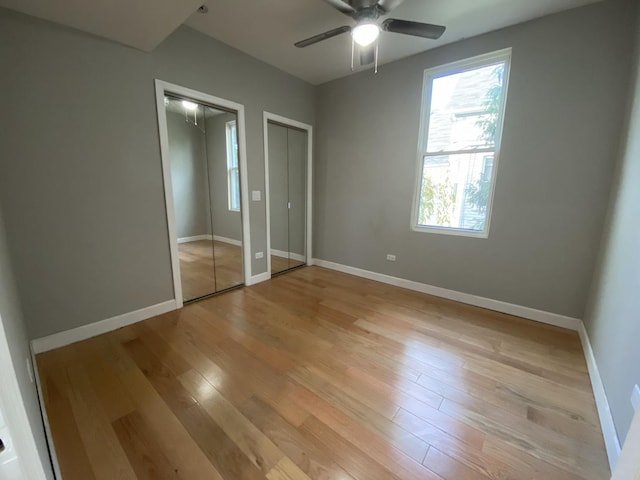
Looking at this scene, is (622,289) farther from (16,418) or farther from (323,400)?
(16,418)

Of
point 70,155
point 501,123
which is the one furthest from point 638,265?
point 70,155

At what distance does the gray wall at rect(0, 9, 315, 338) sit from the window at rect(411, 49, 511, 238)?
8.29 feet

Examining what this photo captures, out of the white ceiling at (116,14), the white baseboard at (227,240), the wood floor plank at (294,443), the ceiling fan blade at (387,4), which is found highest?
the ceiling fan blade at (387,4)

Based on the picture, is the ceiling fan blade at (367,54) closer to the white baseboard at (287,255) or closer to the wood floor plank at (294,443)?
the white baseboard at (287,255)

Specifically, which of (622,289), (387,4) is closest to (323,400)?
(622,289)

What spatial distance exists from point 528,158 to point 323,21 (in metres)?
2.36

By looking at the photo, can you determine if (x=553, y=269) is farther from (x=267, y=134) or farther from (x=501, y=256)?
(x=267, y=134)

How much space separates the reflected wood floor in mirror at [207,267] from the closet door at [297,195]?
1.04 m

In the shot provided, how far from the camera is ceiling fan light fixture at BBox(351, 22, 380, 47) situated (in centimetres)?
193

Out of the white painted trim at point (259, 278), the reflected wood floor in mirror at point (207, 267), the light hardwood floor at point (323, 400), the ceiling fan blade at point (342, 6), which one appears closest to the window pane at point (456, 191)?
the light hardwood floor at point (323, 400)

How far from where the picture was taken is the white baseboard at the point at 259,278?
341 cm

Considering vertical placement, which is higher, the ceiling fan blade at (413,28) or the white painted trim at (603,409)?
the ceiling fan blade at (413,28)

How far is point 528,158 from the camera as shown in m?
2.46

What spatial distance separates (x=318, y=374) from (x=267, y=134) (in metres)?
2.92
